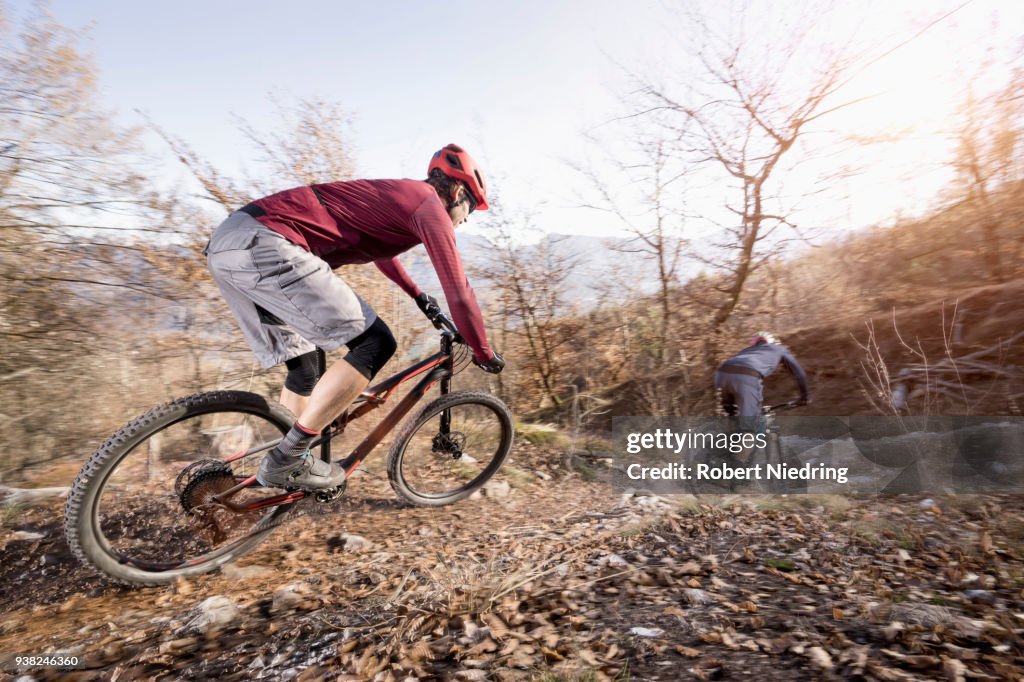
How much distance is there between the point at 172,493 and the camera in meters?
3.04

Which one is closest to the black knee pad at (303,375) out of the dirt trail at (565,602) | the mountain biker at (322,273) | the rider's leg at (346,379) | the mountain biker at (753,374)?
the mountain biker at (322,273)

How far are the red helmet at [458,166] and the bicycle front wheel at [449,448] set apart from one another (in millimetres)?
1474

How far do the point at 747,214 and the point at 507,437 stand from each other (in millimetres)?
4717

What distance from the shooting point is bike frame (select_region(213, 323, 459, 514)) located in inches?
105

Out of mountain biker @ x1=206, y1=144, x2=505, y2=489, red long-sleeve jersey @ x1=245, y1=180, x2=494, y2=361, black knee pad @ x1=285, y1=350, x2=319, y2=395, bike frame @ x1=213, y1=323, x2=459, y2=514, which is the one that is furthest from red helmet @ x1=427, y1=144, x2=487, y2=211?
black knee pad @ x1=285, y1=350, x2=319, y2=395

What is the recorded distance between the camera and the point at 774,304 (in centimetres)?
669

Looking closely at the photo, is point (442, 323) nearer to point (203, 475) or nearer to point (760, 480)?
point (203, 475)

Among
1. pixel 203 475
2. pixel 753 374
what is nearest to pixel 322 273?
pixel 203 475

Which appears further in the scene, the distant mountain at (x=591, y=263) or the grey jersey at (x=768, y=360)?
the distant mountain at (x=591, y=263)

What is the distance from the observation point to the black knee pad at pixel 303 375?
2.85m

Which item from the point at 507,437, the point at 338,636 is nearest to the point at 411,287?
the point at 507,437

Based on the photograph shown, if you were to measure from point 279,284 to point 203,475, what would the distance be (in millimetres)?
1188

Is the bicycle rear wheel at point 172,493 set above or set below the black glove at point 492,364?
below

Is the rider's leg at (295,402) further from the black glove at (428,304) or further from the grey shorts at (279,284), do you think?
the black glove at (428,304)
